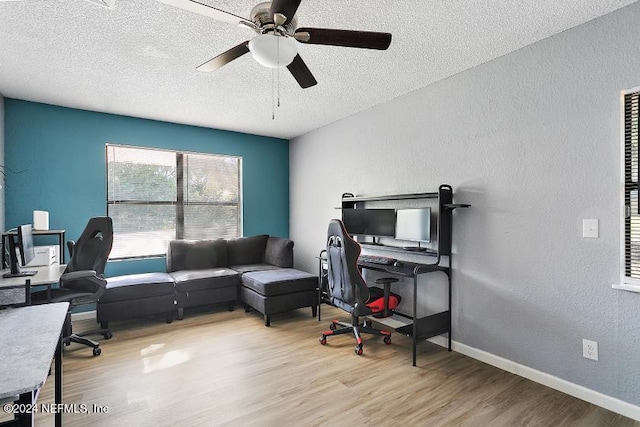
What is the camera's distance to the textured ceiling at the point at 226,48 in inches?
81.1

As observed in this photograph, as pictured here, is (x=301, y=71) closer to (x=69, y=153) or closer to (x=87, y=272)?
(x=87, y=272)

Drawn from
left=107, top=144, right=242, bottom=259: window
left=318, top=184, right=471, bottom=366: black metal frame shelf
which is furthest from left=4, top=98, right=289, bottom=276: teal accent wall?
left=318, top=184, right=471, bottom=366: black metal frame shelf

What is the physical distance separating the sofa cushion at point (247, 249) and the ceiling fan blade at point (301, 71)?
3.03m

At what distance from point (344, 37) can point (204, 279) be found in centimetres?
323

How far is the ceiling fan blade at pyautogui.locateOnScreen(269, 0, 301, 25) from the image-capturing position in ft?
5.17

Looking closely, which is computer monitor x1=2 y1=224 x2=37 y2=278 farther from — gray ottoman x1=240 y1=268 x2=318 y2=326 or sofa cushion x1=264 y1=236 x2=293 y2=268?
sofa cushion x1=264 y1=236 x2=293 y2=268

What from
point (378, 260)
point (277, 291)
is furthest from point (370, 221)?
point (277, 291)

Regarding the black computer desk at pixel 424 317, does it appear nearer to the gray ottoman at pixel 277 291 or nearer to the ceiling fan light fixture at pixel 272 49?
the gray ottoman at pixel 277 291

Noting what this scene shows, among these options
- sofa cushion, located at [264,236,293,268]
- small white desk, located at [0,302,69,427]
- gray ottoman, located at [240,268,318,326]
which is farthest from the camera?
sofa cushion, located at [264,236,293,268]

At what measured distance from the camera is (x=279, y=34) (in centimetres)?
185

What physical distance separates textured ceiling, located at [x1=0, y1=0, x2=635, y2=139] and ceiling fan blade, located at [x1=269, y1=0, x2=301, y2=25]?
420 millimetres

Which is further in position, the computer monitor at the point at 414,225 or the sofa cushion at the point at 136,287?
the sofa cushion at the point at 136,287

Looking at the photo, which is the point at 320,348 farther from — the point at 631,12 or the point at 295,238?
the point at 631,12

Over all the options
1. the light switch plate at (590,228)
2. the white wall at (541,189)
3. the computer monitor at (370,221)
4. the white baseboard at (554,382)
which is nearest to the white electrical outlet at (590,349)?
the white wall at (541,189)
